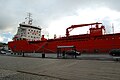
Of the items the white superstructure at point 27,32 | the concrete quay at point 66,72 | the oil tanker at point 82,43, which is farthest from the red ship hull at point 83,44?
the concrete quay at point 66,72

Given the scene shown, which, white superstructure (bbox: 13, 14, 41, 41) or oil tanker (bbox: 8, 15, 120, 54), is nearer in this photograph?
oil tanker (bbox: 8, 15, 120, 54)

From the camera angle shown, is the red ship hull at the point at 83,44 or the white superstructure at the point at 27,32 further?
the white superstructure at the point at 27,32

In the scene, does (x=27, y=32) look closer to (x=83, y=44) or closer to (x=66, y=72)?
(x=83, y=44)

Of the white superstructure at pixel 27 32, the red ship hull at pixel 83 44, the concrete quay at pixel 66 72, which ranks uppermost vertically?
the white superstructure at pixel 27 32

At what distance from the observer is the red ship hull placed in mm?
25819

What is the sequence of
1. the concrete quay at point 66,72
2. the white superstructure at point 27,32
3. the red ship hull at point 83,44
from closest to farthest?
the concrete quay at point 66,72
the red ship hull at point 83,44
the white superstructure at point 27,32

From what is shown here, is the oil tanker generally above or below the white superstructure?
below

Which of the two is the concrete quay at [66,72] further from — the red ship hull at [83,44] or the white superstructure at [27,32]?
the white superstructure at [27,32]

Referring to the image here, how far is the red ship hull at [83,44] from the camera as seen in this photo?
2582cm

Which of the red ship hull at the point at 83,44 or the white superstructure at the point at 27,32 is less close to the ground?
the white superstructure at the point at 27,32

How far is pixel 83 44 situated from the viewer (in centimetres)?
2880

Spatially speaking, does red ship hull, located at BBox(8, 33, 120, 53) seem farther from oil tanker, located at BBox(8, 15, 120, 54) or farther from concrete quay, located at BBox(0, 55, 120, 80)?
concrete quay, located at BBox(0, 55, 120, 80)

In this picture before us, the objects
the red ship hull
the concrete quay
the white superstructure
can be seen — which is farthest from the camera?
the white superstructure

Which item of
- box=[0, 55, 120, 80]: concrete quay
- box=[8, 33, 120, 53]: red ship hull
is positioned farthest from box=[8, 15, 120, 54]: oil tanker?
box=[0, 55, 120, 80]: concrete quay
